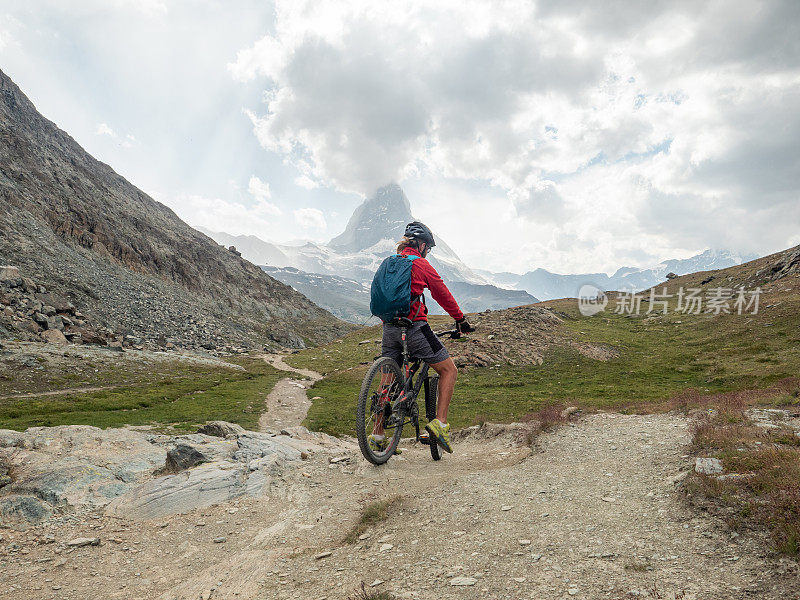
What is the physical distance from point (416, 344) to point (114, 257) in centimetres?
10497

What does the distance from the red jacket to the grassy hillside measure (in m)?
11.4

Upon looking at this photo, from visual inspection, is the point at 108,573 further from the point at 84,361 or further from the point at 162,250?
the point at 162,250

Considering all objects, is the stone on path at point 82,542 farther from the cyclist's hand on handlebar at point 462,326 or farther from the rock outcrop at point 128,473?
the cyclist's hand on handlebar at point 462,326

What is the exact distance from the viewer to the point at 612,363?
36.2m

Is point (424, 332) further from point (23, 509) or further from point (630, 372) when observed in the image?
point (630, 372)

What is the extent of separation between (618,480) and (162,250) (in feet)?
411

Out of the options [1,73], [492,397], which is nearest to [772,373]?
[492,397]

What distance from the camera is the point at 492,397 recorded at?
26.7 m

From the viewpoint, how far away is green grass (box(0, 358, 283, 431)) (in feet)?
66.1

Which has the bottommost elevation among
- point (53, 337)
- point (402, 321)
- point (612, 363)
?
point (53, 337)

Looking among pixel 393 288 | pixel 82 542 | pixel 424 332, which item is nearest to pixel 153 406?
pixel 82 542

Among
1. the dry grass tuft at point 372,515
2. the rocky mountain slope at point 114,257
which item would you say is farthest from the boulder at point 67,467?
the rocky mountain slope at point 114,257

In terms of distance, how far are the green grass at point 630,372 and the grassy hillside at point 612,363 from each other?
2.7 inches

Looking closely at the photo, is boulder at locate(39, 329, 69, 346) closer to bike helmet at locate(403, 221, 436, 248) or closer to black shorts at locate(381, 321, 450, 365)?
black shorts at locate(381, 321, 450, 365)
